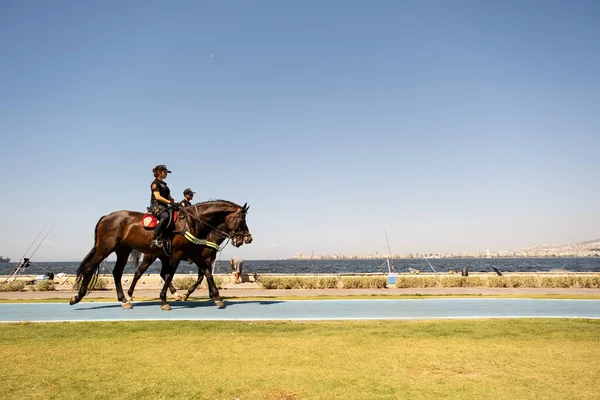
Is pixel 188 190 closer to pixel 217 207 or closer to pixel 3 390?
pixel 217 207

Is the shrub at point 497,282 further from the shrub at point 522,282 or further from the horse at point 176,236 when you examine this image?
the horse at point 176,236

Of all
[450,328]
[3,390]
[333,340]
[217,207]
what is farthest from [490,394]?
[217,207]

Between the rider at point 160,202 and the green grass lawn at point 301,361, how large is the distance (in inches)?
126

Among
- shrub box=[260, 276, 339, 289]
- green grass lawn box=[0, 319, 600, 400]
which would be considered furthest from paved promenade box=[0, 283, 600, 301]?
green grass lawn box=[0, 319, 600, 400]

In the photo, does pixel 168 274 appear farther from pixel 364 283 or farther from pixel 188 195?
pixel 364 283

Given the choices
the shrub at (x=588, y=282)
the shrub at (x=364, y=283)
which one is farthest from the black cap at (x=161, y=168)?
the shrub at (x=588, y=282)

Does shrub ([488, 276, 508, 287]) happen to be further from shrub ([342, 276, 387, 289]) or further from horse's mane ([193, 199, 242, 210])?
horse's mane ([193, 199, 242, 210])

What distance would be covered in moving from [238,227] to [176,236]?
1.84 metres

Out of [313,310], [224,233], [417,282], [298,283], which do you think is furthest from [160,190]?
[417,282]

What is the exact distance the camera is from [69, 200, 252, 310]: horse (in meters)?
12.4

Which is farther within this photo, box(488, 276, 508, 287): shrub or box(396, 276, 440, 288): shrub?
box(396, 276, 440, 288): shrub

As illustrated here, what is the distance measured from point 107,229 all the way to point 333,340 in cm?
806

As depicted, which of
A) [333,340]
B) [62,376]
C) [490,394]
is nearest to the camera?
[490,394]

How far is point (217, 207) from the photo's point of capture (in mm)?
13242
